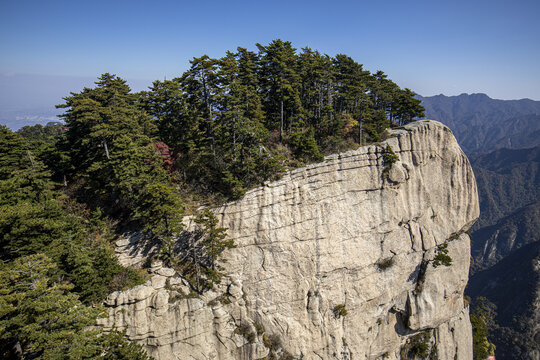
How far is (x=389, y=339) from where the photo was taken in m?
34.2

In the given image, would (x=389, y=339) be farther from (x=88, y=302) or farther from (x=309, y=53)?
Result: (x=309, y=53)

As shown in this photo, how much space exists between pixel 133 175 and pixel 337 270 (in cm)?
2379

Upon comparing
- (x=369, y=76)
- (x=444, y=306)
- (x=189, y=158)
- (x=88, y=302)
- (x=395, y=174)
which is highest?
(x=369, y=76)

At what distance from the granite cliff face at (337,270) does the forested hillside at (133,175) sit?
6.95 feet

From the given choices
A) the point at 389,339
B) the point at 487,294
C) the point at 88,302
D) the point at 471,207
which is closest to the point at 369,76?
the point at 471,207

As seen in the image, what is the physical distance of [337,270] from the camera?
29781mm

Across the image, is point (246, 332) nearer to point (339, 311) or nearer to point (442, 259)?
point (339, 311)

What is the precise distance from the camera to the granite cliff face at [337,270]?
2369 centimetres

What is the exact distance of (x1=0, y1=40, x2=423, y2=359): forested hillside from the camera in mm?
14969

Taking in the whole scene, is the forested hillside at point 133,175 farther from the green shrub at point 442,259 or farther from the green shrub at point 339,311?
the green shrub at point 442,259

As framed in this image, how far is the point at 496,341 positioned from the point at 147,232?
125 metres

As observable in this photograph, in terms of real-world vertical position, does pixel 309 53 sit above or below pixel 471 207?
above

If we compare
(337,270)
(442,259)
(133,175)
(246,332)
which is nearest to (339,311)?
(337,270)

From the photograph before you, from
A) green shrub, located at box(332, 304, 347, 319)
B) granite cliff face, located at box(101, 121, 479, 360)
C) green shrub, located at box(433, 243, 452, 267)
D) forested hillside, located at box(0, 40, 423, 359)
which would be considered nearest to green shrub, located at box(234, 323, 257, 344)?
granite cliff face, located at box(101, 121, 479, 360)
